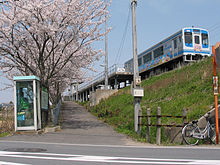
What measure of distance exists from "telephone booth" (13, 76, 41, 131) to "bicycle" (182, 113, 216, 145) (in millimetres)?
7350

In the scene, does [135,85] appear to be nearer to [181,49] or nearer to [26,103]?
[26,103]

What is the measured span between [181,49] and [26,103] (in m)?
17.1

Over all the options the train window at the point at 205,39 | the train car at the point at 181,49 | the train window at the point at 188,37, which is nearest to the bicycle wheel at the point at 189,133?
the train car at the point at 181,49

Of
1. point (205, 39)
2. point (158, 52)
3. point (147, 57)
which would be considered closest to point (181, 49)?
point (205, 39)

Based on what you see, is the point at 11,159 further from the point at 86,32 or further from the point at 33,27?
the point at 86,32

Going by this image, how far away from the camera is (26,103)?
14.0 metres

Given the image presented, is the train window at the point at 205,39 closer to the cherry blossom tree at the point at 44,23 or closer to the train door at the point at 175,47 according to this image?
the train door at the point at 175,47

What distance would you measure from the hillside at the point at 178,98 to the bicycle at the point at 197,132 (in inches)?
50.9

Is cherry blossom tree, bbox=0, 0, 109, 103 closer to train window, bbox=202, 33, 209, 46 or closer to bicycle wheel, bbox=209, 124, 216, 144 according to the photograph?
bicycle wheel, bbox=209, 124, 216, 144

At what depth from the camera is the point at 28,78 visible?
44.8ft

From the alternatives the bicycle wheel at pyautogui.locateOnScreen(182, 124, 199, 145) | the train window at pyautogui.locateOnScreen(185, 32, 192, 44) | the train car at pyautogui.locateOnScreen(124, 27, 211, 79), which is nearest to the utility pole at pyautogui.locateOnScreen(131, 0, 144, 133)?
the bicycle wheel at pyautogui.locateOnScreen(182, 124, 199, 145)

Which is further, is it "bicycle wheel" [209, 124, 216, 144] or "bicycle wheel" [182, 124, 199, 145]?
"bicycle wheel" [209, 124, 216, 144]

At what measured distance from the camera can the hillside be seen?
1312cm

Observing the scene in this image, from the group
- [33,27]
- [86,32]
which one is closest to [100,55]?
[86,32]
